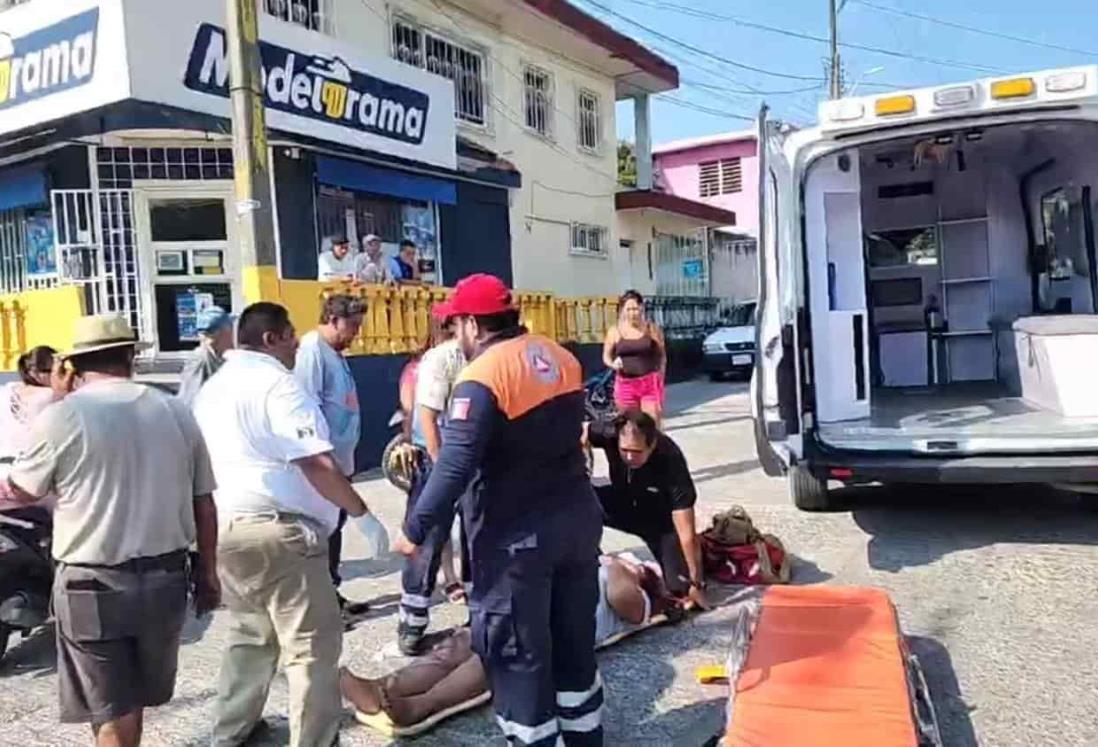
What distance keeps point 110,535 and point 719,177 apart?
30.2 metres

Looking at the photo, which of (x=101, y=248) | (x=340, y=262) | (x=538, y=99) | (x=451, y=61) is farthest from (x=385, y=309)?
(x=538, y=99)

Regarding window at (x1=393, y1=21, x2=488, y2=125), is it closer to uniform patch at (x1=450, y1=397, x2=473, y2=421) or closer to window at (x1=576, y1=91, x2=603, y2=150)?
window at (x1=576, y1=91, x2=603, y2=150)

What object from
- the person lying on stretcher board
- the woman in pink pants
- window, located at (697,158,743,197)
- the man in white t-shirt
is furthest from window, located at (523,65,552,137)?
window, located at (697,158,743,197)

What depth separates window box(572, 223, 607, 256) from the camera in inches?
725

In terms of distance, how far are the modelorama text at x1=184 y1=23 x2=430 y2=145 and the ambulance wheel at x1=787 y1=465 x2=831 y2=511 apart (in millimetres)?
5619

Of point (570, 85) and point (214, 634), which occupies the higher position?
point (570, 85)

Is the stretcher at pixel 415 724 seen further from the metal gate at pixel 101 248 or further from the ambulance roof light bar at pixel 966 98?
the metal gate at pixel 101 248

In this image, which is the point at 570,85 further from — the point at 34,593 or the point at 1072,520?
the point at 34,593

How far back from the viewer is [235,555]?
138 inches

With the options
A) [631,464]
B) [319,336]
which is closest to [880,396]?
[631,464]

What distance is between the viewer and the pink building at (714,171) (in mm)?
31406

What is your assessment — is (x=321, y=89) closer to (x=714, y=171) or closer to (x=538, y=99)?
(x=538, y=99)

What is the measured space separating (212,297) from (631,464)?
7710 millimetres

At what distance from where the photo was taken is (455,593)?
556cm
